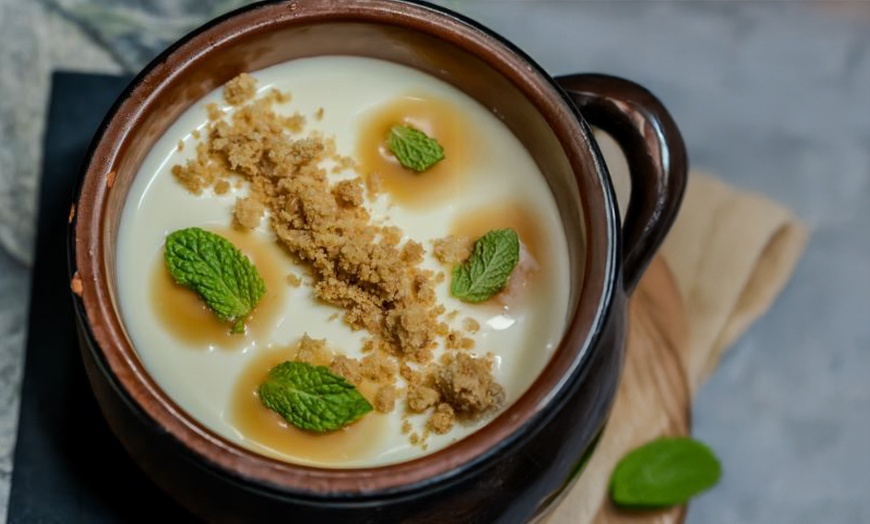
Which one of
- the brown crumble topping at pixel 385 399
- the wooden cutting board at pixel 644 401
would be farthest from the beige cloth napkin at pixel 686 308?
the brown crumble topping at pixel 385 399

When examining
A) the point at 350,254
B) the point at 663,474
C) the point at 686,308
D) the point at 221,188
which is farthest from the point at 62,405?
the point at 686,308

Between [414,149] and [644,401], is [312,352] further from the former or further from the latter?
[644,401]

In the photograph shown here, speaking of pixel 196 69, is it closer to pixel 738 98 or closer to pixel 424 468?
pixel 424 468

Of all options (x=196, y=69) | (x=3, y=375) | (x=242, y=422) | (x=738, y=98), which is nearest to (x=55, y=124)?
(x=3, y=375)

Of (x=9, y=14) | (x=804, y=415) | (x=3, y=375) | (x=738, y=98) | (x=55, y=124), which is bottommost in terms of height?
(x=804, y=415)

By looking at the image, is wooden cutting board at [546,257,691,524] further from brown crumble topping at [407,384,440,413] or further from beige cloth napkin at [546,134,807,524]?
brown crumble topping at [407,384,440,413]

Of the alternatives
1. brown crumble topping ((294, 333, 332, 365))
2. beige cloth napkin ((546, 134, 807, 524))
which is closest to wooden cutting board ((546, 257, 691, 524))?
beige cloth napkin ((546, 134, 807, 524))
